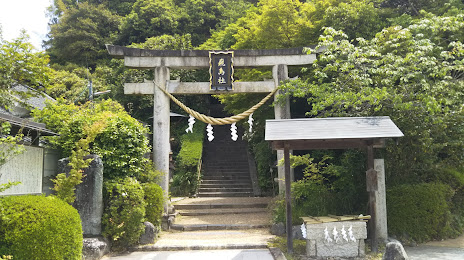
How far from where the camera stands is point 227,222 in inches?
485

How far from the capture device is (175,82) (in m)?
12.1

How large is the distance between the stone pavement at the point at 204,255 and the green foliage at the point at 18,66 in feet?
14.1

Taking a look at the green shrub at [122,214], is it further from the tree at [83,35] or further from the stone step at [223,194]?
the tree at [83,35]

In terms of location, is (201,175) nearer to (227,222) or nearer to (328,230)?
(227,222)

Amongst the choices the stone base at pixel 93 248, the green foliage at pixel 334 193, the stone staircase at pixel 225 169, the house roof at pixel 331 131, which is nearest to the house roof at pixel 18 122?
the stone base at pixel 93 248

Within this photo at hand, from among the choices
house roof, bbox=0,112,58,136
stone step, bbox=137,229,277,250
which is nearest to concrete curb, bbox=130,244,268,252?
stone step, bbox=137,229,277,250

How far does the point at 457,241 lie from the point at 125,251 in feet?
28.2

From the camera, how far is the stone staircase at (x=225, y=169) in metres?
17.5

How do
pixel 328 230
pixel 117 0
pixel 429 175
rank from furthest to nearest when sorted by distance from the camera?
pixel 117 0
pixel 429 175
pixel 328 230

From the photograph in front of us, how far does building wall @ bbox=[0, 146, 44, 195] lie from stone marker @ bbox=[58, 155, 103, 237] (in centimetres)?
74

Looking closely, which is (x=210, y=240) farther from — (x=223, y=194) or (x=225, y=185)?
(x=225, y=185)

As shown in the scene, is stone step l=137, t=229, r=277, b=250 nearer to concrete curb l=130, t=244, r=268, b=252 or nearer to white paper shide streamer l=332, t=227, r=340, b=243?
concrete curb l=130, t=244, r=268, b=252

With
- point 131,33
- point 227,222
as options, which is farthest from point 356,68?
point 131,33

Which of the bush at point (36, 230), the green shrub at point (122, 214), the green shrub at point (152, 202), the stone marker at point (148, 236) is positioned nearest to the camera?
the bush at point (36, 230)
